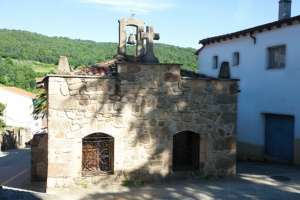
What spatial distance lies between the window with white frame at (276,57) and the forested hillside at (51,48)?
28.1 metres

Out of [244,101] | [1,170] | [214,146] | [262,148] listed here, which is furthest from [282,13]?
[1,170]

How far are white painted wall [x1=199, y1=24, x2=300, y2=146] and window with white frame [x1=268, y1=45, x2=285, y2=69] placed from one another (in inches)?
6.7

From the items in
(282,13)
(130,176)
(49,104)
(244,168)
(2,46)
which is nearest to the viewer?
(49,104)

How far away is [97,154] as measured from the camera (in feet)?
25.7

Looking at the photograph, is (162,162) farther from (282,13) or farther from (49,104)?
(282,13)

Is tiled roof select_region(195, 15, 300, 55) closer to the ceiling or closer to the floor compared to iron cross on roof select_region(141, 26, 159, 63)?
closer to the ceiling

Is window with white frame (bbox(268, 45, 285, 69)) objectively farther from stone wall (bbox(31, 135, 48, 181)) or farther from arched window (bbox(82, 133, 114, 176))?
stone wall (bbox(31, 135, 48, 181))

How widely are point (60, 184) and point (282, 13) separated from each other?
1191 cm

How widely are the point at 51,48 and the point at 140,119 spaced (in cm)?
5590

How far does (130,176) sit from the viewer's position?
25.8ft

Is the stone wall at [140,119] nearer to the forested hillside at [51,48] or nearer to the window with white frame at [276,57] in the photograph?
the window with white frame at [276,57]

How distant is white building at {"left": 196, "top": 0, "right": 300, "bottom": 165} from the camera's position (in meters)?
11.2

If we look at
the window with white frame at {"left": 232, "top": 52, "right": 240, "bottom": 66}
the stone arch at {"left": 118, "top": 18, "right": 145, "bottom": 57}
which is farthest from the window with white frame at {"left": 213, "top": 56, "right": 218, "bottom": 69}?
the stone arch at {"left": 118, "top": 18, "right": 145, "bottom": 57}

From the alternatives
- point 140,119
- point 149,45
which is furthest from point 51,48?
point 140,119
